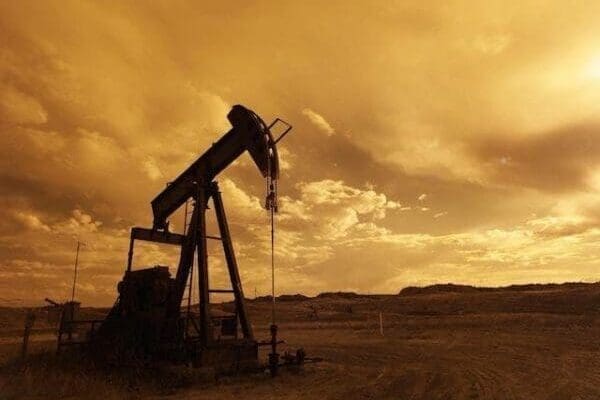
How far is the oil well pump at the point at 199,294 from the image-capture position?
34.7ft

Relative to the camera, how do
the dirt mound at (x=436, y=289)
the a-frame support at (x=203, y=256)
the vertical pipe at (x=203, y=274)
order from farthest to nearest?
1. the dirt mound at (x=436, y=289)
2. the a-frame support at (x=203, y=256)
3. the vertical pipe at (x=203, y=274)

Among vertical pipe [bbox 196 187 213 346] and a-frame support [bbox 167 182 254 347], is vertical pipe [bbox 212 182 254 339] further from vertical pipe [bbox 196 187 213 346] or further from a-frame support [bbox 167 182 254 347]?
vertical pipe [bbox 196 187 213 346]

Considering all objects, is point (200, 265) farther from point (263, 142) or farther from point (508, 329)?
point (508, 329)

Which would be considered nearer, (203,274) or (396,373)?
(203,274)

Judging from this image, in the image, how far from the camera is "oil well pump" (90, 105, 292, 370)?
1058 cm

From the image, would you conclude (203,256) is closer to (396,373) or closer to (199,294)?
(199,294)

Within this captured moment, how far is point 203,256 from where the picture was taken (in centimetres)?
1103

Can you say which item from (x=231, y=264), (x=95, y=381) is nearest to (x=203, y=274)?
(x=231, y=264)

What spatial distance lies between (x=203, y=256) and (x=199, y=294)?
0.91 metres

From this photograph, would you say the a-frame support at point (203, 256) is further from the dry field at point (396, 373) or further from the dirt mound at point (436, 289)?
the dirt mound at point (436, 289)

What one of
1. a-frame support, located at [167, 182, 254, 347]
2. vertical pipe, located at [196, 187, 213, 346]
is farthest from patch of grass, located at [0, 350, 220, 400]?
a-frame support, located at [167, 182, 254, 347]

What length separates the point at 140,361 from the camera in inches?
424

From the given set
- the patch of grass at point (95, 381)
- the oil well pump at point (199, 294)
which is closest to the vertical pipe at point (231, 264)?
the oil well pump at point (199, 294)

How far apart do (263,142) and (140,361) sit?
5.76m
